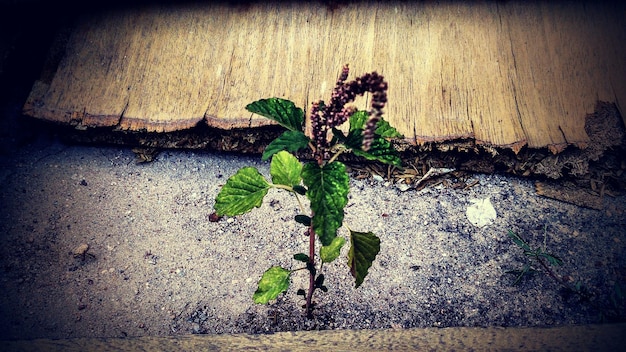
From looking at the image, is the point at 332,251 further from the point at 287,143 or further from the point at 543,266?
the point at 543,266

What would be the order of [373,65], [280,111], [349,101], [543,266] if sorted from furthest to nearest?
1. [373,65]
2. [543,266]
3. [280,111]
4. [349,101]

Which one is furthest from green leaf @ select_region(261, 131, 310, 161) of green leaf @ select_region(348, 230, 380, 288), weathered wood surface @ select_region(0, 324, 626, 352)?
weathered wood surface @ select_region(0, 324, 626, 352)

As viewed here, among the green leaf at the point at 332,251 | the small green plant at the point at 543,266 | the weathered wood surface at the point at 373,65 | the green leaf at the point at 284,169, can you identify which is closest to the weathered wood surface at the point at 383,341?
the green leaf at the point at 332,251

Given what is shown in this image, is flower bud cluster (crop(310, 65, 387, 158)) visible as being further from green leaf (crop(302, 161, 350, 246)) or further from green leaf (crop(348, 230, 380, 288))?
green leaf (crop(348, 230, 380, 288))

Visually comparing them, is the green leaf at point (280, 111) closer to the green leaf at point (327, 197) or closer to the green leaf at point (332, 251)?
the green leaf at point (327, 197)

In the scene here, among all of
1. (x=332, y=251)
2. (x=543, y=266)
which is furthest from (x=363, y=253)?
(x=543, y=266)

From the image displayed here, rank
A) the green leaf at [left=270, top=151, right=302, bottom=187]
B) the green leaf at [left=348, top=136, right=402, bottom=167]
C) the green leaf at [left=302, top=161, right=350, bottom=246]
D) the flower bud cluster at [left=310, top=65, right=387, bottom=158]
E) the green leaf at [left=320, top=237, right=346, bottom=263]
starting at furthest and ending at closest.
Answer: the green leaf at [left=320, top=237, right=346, bottom=263] → the green leaf at [left=270, top=151, right=302, bottom=187] → the green leaf at [left=348, top=136, right=402, bottom=167] → the green leaf at [left=302, top=161, right=350, bottom=246] → the flower bud cluster at [left=310, top=65, right=387, bottom=158]

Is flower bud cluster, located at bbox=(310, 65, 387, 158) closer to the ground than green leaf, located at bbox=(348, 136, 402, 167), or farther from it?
farther from it
